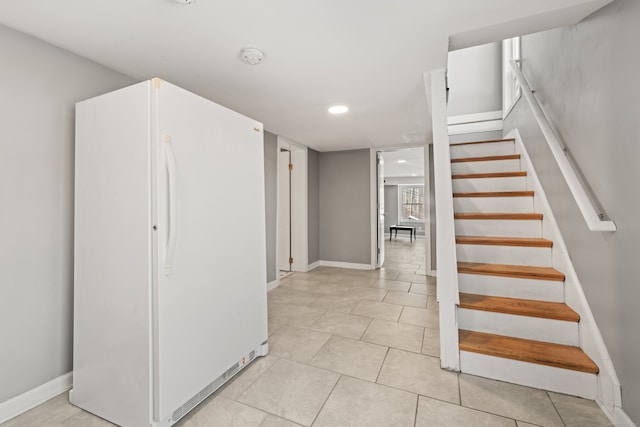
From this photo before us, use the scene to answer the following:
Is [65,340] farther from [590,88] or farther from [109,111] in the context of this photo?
[590,88]

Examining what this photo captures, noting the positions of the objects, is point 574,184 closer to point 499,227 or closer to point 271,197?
point 499,227

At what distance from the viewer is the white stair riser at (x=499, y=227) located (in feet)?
7.76

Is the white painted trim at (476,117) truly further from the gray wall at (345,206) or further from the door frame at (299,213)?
the door frame at (299,213)

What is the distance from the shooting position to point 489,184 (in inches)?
111

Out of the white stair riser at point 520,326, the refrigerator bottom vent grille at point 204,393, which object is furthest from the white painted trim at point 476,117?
the refrigerator bottom vent grille at point 204,393

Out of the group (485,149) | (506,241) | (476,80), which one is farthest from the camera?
(476,80)

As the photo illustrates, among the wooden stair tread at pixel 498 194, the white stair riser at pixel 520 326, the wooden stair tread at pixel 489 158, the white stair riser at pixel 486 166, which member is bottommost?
the white stair riser at pixel 520 326

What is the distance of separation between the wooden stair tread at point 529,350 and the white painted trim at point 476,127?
303cm

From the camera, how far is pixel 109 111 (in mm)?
1452

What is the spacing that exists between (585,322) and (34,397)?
10.4 ft

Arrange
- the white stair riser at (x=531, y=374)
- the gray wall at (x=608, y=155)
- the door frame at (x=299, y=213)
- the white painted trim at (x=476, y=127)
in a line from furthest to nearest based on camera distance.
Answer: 1. the door frame at (x=299, y=213)
2. the white painted trim at (x=476, y=127)
3. the white stair riser at (x=531, y=374)
4. the gray wall at (x=608, y=155)

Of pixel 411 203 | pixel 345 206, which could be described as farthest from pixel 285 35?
pixel 411 203

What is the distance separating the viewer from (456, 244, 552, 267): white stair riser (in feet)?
7.10

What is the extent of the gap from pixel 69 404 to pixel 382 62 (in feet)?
9.25
